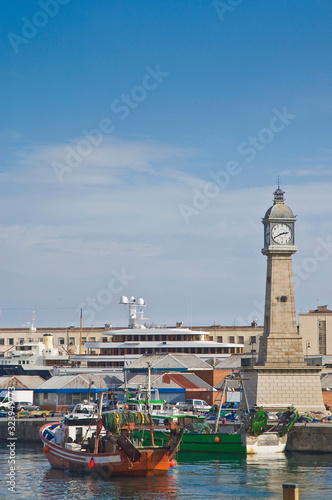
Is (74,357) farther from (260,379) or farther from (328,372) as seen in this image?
(260,379)

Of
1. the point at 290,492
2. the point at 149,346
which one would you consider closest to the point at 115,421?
the point at 290,492

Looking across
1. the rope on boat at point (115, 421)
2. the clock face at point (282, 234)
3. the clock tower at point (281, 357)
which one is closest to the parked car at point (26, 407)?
the clock tower at point (281, 357)

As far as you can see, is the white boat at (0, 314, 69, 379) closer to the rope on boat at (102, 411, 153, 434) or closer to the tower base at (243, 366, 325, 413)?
the tower base at (243, 366, 325, 413)

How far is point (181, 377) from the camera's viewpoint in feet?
298

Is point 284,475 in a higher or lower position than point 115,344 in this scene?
lower

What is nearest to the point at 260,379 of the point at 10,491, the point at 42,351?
the point at 10,491

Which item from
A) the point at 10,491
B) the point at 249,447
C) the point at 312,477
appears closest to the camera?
the point at 10,491

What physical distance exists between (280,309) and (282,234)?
253 inches

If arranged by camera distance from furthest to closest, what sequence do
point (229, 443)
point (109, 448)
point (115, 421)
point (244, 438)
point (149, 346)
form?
point (149, 346)
point (229, 443)
point (244, 438)
point (115, 421)
point (109, 448)

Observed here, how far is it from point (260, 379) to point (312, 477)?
2292 centimetres

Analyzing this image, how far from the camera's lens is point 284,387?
68688 millimetres

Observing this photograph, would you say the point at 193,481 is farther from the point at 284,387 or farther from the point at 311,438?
the point at 284,387

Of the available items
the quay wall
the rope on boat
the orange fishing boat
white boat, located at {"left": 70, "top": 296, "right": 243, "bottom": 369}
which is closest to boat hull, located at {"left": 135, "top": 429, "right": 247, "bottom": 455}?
the quay wall

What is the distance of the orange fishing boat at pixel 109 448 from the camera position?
45.1 metres
